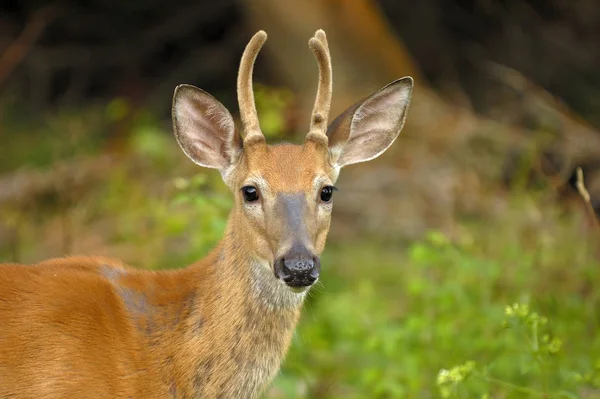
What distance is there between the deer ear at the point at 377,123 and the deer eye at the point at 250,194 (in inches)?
23.9

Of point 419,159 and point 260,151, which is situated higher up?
point 260,151

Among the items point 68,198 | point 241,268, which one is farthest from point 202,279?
point 68,198

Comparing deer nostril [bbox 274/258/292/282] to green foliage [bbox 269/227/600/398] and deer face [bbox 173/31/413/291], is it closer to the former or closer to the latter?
deer face [bbox 173/31/413/291]

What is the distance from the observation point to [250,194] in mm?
4617

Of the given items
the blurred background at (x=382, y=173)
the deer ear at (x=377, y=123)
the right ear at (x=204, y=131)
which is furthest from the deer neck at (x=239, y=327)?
the deer ear at (x=377, y=123)

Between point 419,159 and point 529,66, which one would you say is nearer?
point 419,159

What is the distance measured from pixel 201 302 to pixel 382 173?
5.04 meters

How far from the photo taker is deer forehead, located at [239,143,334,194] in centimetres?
461

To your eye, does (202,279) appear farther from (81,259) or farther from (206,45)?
(206,45)

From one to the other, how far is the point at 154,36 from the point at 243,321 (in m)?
7.68

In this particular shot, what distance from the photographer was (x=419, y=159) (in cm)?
929

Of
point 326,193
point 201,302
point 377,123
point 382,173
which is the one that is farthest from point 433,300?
point 382,173

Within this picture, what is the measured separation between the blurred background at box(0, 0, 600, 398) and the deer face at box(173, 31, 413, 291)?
22.3 inches

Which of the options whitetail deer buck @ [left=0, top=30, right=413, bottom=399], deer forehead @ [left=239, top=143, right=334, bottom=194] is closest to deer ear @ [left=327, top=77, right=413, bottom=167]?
A: whitetail deer buck @ [left=0, top=30, right=413, bottom=399]
